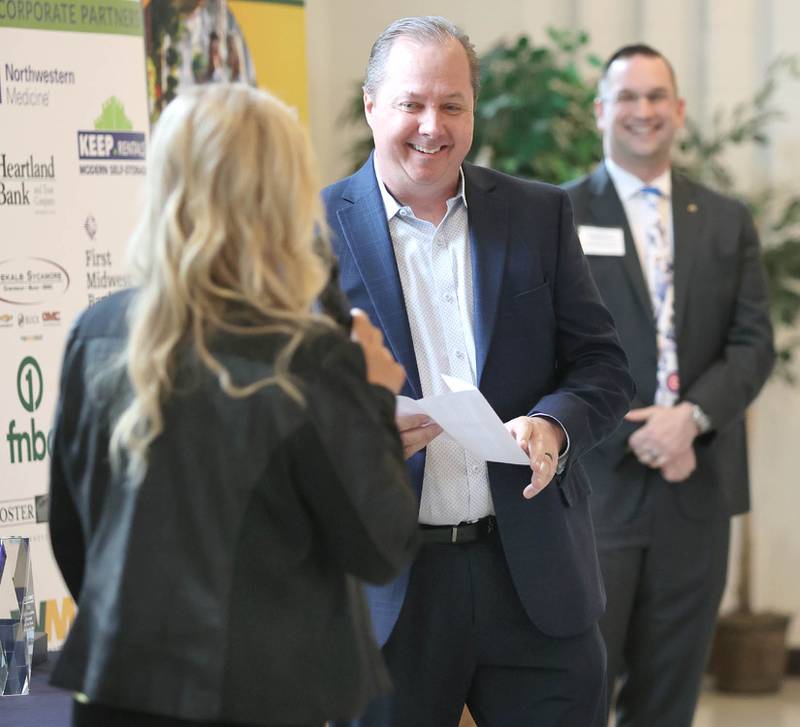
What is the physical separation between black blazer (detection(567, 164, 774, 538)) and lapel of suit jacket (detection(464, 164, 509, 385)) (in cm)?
122

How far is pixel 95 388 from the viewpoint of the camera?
5.10 ft

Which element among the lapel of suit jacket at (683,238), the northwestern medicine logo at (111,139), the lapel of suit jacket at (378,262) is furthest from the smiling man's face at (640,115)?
the lapel of suit jacket at (378,262)

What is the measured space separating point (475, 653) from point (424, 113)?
3.18ft

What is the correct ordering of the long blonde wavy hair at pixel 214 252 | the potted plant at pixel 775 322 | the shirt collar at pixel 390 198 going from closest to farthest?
the long blonde wavy hair at pixel 214 252
the shirt collar at pixel 390 198
the potted plant at pixel 775 322

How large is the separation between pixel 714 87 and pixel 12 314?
3.27 meters

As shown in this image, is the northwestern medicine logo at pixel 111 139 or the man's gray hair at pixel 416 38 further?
the northwestern medicine logo at pixel 111 139

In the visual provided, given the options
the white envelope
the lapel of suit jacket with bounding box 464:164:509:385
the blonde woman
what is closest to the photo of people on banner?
the lapel of suit jacket with bounding box 464:164:509:385

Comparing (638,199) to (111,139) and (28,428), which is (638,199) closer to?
(111,139)

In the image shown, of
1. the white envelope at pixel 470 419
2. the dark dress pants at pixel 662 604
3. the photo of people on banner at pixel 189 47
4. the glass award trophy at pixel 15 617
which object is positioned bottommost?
the dark dress pants at pixel 662 604

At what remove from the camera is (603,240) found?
11.9 feet

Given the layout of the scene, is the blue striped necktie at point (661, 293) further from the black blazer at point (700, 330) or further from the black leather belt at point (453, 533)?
the black leather belt at point (453, 533)

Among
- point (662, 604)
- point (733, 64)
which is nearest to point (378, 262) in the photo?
point (662, 604)

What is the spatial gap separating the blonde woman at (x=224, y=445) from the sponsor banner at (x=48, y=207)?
2.06 metres

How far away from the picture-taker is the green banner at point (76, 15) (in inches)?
137
